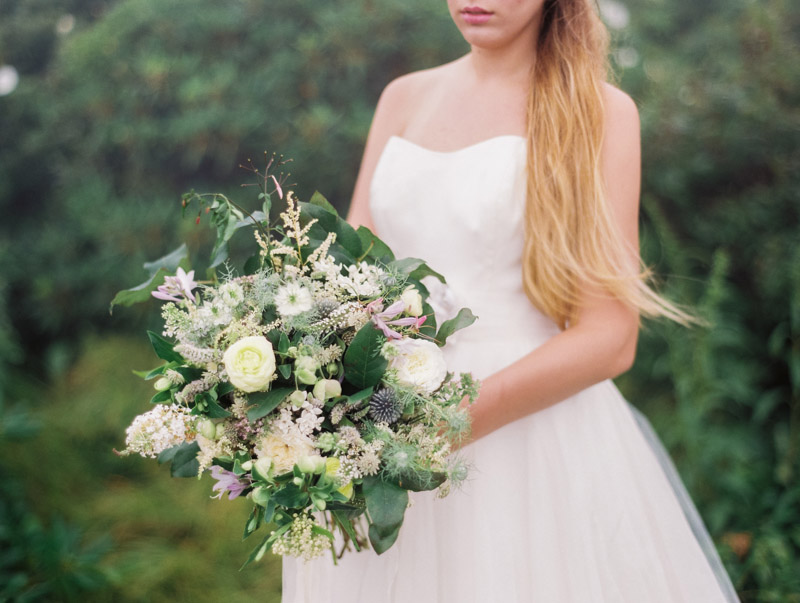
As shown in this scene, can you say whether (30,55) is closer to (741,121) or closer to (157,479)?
(157,479)

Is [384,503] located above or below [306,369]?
below

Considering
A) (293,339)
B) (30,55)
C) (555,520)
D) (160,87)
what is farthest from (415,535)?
(30,55)

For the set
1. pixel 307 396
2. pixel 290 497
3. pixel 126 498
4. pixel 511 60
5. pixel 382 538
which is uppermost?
pixel 511 60

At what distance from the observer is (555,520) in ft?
5.09

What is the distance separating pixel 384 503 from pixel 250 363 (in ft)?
1.02

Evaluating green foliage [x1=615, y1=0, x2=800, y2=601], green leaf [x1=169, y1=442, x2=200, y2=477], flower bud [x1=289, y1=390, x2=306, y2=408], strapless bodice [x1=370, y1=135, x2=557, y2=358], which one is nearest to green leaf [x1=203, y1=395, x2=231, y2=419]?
flower bud [x1=289, y1=390, x2=306, y2=408]

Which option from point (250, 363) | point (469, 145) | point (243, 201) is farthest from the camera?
point (243, 201)

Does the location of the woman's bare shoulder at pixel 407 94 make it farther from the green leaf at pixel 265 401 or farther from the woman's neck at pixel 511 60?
the green leaf at pixel 265 401

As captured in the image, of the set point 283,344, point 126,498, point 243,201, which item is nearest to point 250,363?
point 283,344

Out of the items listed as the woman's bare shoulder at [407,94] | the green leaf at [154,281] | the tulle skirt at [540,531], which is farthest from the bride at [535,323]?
the green leaf at [154,281]

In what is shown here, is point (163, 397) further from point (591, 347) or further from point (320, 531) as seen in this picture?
point (591, 347)

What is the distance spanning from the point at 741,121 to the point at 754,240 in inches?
20.2

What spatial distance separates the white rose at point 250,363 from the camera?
1.08 metres

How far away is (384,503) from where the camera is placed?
1.15 m
